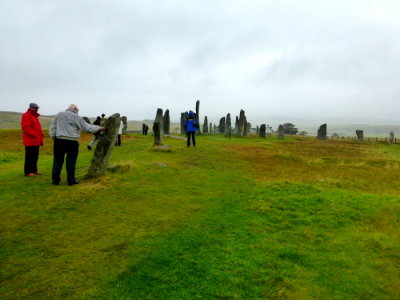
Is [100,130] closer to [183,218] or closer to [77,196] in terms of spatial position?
[77,196]

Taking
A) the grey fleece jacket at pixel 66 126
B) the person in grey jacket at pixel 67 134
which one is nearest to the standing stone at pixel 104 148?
the person in grey jacket at pixel 67 134

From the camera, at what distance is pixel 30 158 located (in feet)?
33.5

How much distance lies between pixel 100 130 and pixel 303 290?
25.3 ft

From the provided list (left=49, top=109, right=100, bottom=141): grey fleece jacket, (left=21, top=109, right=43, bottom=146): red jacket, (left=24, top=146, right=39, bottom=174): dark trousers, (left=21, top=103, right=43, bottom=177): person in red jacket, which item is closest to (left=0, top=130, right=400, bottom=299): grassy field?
(left=24, top=146, right=39, bottom=174): dark trousers

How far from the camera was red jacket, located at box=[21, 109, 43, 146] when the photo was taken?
9969 mm

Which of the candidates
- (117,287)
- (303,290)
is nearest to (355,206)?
(303,290)

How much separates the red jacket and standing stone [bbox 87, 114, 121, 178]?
2.46m

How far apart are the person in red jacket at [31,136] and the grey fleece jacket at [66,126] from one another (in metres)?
2.03

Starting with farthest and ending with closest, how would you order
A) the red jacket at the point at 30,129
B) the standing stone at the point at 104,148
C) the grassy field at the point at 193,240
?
1. the red jacket at the point at 30,129
2. the standing stone at the point at 104,148
3. the grassy field at the point at 193,240

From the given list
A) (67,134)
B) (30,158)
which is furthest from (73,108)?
(30,158)

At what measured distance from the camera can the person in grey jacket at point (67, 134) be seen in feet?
27.9

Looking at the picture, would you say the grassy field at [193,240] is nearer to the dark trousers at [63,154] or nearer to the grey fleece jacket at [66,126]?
the dark trousers at [63,154]

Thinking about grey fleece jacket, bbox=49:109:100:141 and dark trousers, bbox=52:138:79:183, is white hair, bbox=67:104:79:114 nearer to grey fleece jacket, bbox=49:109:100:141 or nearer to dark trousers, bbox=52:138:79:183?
grey fleece jacket, bbox=49:109:100:141

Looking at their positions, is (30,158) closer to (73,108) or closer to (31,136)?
(31,136)
